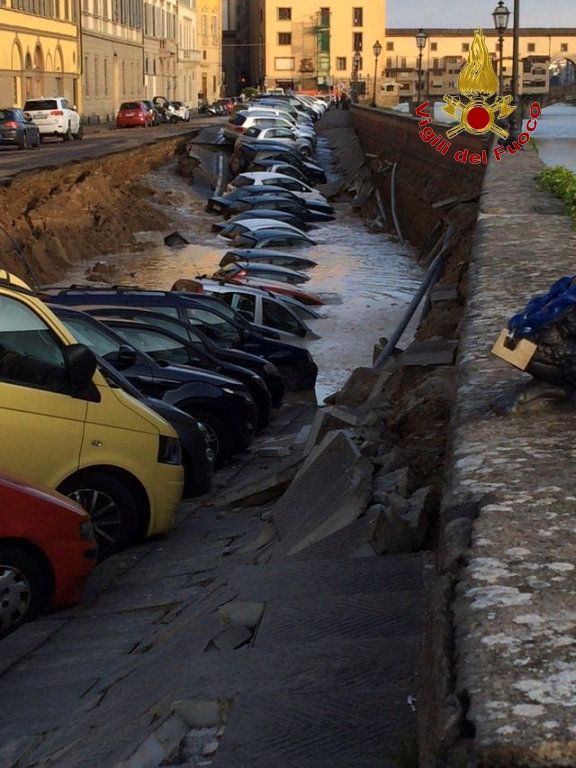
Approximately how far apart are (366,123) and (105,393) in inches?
2340

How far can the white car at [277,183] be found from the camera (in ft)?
161

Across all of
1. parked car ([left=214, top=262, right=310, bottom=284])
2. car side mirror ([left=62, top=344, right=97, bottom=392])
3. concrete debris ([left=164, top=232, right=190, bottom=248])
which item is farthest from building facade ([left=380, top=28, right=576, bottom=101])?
car side mirror ([left=62, top=344, right=97, bottom=392])

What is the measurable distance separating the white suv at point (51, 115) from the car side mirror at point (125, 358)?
40211 mm

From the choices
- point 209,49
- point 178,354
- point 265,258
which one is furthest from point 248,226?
point 209,49

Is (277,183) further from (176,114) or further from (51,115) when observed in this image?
(176,114)

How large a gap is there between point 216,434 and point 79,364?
4.71m

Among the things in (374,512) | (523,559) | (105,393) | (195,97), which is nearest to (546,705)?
(523,559)

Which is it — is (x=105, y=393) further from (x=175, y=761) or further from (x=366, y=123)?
(x=366, y=123)

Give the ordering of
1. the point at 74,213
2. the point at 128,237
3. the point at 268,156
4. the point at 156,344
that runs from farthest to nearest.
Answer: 1. the point at 268,156
2. the point at 128,237
3. the point at 74,213
4. the point at 156,344

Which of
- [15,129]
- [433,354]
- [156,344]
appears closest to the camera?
[433,354]

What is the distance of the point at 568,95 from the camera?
119 meters

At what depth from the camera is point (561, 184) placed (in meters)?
16.8

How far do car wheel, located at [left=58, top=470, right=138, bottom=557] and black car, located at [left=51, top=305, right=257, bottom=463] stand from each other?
3247mm

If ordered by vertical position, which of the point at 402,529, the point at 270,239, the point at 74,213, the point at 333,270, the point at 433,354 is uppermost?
the point at 402,529
